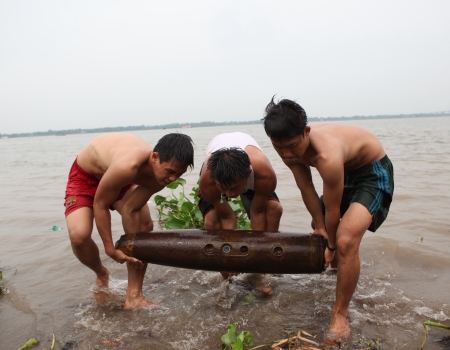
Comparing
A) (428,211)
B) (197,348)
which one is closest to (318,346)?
(197,348)

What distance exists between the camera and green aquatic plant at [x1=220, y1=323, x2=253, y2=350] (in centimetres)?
275

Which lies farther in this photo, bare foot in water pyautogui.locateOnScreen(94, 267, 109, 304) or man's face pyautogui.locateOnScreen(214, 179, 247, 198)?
bare foot in water pyautogui.locateOnScreen(94, 267, 109, 304)

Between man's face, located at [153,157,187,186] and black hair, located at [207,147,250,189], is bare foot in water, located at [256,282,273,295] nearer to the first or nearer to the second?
black hair, located at [207,147,250,189]

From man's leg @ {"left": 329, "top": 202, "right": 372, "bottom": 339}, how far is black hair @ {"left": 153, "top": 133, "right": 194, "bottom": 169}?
4.21 ft

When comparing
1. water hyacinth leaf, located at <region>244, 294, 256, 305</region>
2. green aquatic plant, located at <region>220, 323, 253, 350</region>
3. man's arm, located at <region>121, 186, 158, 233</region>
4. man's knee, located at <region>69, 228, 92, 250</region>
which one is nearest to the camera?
green aquatic plant, located at <region>220, 323, 253, 350</region>

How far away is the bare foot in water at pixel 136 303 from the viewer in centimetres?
383

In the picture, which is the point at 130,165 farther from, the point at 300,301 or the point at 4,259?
the point at 4,259

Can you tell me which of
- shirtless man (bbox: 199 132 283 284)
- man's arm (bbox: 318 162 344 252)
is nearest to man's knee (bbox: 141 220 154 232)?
shirtless man (bbox: 199 132 283 284)

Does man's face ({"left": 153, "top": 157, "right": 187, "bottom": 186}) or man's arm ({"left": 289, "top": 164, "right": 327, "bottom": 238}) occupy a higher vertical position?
man's face ({"left": 153, "top": 157, "right": 187, "bottom": 186})

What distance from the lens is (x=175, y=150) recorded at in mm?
3357

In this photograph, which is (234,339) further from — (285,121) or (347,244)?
(285,121)

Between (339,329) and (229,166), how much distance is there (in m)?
1.46

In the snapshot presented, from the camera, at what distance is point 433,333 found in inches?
123

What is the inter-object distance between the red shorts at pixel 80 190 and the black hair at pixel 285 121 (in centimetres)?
157
